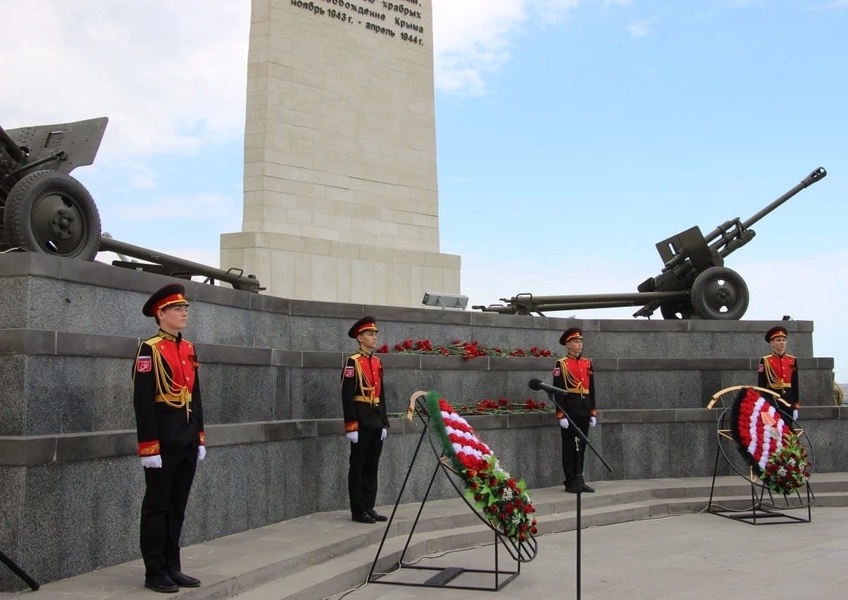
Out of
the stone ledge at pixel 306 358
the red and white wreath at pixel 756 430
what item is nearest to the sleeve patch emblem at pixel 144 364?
the stone ledge at pixel 306 358

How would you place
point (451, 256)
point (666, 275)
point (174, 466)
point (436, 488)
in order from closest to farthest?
point (174, 466) < point (436, 488) < point (666, 275) < point (451, 256)

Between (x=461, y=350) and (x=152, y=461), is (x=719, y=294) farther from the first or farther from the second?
(x=152, y=461)

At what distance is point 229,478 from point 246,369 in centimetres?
119

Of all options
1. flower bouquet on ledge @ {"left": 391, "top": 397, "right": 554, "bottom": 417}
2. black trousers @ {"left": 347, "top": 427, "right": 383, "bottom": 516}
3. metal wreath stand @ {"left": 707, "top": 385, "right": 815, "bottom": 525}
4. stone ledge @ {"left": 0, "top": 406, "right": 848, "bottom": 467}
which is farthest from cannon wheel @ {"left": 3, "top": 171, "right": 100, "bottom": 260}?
metal wreath stand @ {"left": 707, "top": 385, "right": 815, "bottom": 525}

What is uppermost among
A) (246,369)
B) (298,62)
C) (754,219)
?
(298,62)

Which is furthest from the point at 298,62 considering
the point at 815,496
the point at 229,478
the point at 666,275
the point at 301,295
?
the point at 815,496

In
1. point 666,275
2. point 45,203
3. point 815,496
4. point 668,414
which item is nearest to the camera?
point 45,203

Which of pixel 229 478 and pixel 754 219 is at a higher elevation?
pixel 754 219

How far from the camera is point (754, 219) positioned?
48.7 feet

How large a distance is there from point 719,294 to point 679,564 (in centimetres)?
708

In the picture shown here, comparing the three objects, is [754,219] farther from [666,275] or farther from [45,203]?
[45,203]

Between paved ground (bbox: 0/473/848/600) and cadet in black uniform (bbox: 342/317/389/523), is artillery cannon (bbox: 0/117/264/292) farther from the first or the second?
paved ground (bbox: 0/473/848/600)

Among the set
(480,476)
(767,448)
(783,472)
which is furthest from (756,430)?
(480,476)

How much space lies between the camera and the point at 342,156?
16.1 metres
